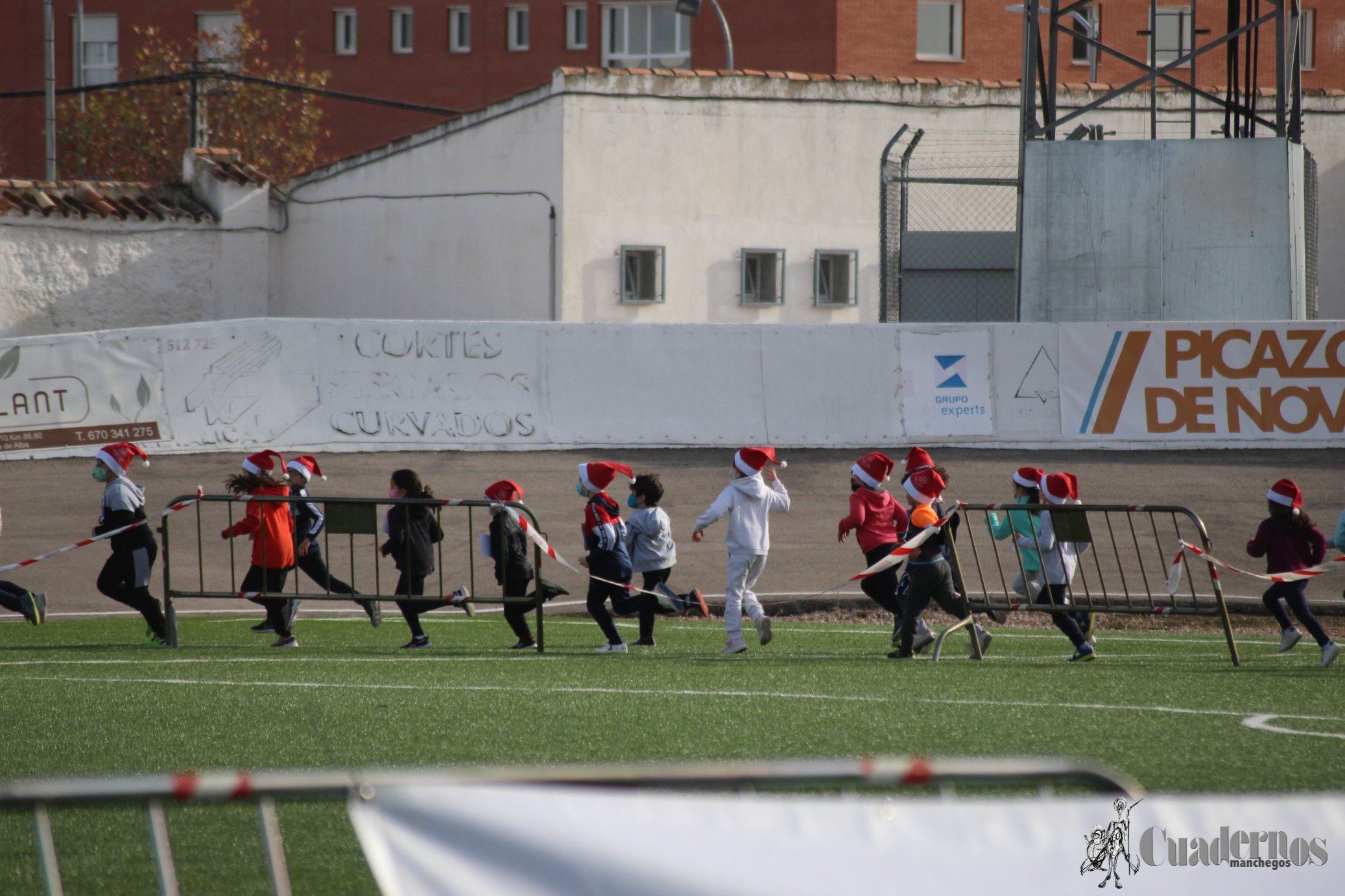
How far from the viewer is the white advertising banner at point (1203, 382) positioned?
57.3ft

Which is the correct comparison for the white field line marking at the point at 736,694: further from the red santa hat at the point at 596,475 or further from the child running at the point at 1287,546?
the child running at the point at 1287,546

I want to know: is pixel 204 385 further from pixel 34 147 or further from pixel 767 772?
pixel 34 147

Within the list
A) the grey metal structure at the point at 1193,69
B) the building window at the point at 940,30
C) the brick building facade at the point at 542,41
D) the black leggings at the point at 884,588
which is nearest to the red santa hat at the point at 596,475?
the black leggings at the point at 884,588

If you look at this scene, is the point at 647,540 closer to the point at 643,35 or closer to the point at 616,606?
the point at 616,606

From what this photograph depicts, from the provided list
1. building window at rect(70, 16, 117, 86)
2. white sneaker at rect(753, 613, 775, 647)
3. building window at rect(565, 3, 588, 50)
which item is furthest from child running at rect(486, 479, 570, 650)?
building window at rect(70, 16, 117, 86)

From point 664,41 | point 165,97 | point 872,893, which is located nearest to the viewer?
point 872,893

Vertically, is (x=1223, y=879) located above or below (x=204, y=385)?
below

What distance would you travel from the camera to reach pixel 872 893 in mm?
2271

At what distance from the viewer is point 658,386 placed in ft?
60.1

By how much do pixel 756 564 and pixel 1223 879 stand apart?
8.60 meters

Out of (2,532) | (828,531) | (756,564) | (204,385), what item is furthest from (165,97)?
(756,564)

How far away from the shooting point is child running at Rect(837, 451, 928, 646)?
35.8ft

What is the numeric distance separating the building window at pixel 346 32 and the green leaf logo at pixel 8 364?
2531cm

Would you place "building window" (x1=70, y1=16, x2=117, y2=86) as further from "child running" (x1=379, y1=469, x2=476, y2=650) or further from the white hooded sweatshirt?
Result: the white hooded sweatshirt
